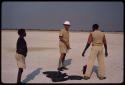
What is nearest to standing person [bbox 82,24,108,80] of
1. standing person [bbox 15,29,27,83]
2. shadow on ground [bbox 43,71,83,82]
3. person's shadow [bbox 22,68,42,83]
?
shadow on ground [bbox 43,71,83,82]

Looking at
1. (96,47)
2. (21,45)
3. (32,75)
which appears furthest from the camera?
(32,75)

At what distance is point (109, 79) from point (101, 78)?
24 cm

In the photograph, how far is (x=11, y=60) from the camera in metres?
14.7

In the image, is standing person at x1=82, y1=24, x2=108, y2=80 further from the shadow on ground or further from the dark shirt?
the dark shirt

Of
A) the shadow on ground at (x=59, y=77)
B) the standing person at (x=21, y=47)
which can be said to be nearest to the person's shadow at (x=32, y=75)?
the shadow on ground at (x=59, y=77)

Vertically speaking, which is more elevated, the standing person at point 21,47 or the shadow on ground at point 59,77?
the standing person at point 21,47

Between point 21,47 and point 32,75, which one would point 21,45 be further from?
point 32,75

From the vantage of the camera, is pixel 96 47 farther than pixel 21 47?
Yes

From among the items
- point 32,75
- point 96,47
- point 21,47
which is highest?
point 21,47

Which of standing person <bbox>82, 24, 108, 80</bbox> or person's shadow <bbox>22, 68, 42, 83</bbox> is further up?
standing person <bbox>82, 24, 108, 80</bbox>

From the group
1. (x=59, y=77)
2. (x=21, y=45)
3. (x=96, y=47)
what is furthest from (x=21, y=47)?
(x=96, y=47)

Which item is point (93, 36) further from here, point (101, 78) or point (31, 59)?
point (31, 59)

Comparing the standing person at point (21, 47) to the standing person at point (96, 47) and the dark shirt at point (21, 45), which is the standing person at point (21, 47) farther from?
the standing person at point (96, 47)

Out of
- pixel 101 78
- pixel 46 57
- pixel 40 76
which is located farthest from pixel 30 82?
pixel 46 57
